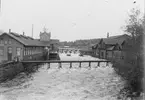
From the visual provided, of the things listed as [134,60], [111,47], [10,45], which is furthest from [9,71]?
[111,47]

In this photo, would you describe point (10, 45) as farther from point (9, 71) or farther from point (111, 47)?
point (111, 47)

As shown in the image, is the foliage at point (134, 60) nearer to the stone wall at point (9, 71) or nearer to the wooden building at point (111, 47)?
the stone wall at point (9, 71)

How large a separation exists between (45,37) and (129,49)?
4510 cm

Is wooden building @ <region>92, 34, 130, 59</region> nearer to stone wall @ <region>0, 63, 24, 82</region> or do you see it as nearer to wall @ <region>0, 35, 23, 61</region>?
wall @ <region>0, 35, 23, 61</region>

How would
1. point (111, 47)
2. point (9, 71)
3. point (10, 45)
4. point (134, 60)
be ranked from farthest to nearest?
point (111, 47), point (10, 45), point (9, 71), point (134, 60)

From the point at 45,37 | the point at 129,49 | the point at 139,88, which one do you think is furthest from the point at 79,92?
the point at 45,37

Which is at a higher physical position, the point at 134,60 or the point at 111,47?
the point at 111,47

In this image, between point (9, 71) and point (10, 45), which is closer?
point (9, 71)

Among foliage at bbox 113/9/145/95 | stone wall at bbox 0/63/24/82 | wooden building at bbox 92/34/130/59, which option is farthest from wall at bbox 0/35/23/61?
wooden building at bbox 92/34/130/59

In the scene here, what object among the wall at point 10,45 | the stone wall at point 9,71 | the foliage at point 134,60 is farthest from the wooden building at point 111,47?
the stone wall at point 9,71

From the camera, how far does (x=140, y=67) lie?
9547 millimetres

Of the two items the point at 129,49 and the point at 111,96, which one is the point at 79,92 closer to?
the point at 111,96

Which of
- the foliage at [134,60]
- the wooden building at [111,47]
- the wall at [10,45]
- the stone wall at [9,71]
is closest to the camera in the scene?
the foliage at [134,60]

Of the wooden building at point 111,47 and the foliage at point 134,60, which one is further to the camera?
the wooden building at point 111,47
